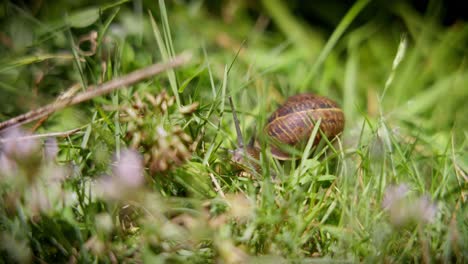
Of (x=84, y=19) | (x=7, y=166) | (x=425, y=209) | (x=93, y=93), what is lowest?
(x=425, y=209)

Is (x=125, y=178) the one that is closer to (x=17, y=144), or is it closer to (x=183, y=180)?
(x=183, y=180)

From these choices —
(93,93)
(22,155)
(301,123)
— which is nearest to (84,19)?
(93,93)

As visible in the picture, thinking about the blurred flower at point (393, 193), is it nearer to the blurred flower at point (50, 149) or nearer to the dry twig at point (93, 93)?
the dry twig at point (93, 93)

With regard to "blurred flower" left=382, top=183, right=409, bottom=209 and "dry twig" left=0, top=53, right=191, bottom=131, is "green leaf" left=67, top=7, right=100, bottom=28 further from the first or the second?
"blurred flower" left=382, top=183, right=409, bottom=209

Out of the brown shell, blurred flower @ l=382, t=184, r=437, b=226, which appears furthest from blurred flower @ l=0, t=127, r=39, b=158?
blurred flower @ l=382, t=184, r=437, b=226

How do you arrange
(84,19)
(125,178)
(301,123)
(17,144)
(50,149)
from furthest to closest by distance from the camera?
(84,19) < (301,123) < (50,149) < (17,144) < (125,178)

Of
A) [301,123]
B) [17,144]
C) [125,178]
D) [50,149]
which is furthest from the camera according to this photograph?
[301,123]

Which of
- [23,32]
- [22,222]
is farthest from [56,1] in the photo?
[22,222]

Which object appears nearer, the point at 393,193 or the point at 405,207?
the point at 405,207

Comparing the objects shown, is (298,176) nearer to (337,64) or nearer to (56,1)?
(337,64)
